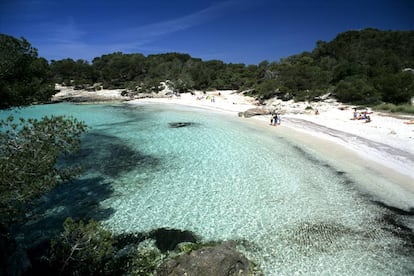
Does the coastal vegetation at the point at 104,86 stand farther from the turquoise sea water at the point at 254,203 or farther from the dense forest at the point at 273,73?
the turquoise sea water at the point at 254,203

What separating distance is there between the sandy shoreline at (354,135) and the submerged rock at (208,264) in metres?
10.0

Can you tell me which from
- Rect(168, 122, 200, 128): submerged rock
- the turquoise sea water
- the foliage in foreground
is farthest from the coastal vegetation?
Rect(168, 122, 200, 128): submerged rock

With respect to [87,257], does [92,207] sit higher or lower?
lower

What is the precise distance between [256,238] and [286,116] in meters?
24.7

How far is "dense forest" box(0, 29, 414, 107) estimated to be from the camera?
27.2 ft

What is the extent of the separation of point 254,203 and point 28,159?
9081mm

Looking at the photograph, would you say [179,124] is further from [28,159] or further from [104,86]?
[104,86]

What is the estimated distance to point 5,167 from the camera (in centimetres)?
632

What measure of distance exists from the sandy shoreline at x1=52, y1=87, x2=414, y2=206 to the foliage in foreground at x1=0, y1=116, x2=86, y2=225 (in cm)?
1499

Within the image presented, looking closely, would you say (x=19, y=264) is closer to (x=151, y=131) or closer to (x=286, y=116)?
(x=151, y=131)

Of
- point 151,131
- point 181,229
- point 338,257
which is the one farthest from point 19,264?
point 151,131

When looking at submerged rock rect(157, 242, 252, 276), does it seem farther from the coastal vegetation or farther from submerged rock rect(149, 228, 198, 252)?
submerged rock rect(149, 228, 198, 252)

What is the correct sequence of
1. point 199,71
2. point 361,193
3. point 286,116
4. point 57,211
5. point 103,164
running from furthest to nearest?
point 199,71
point 286,116
point 103,164
point 361,193
point 57,211

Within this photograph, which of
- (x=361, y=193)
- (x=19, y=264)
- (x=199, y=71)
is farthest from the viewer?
(x=199, y=71)
